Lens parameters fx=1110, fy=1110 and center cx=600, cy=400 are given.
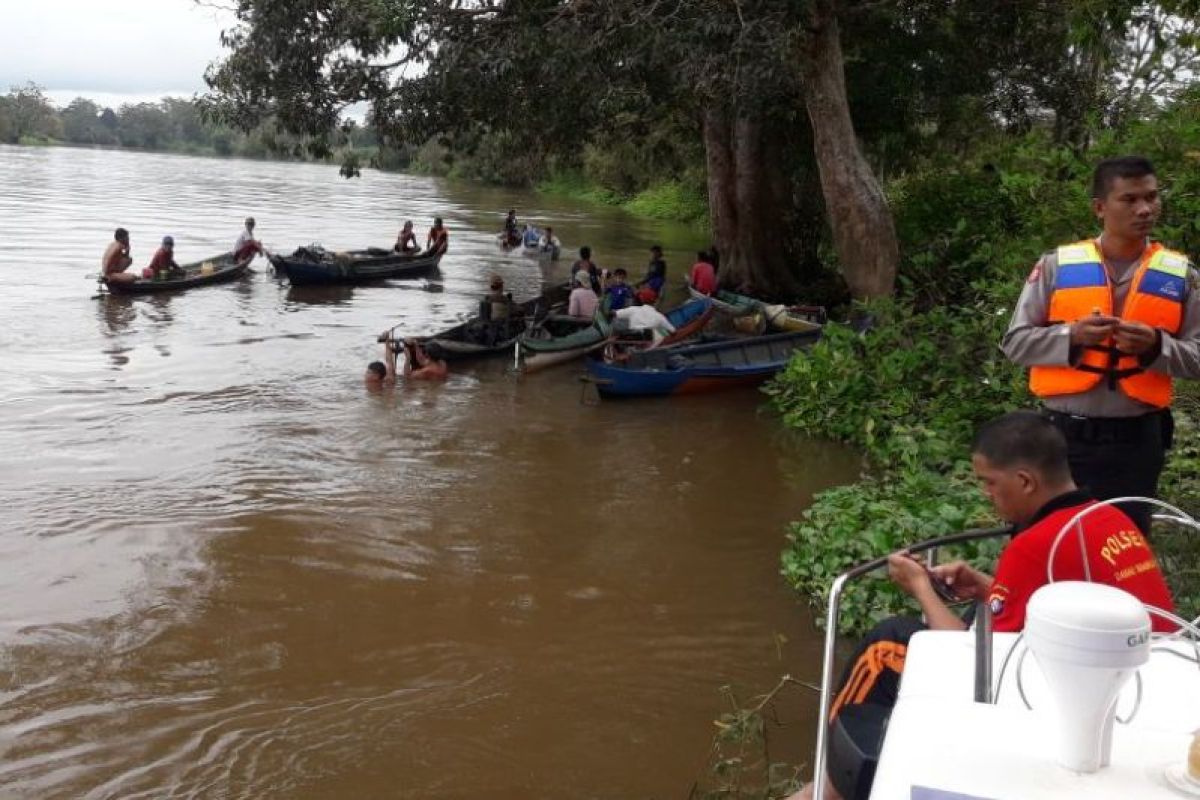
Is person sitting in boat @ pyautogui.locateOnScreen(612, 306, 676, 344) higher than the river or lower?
higher

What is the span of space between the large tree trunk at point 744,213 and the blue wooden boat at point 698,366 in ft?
17.5

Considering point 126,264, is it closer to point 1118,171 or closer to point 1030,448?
point 1118,171

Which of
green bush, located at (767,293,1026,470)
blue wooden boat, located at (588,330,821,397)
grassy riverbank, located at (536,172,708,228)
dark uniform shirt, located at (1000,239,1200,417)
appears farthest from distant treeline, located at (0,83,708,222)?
dark uniform shirt, located at (1000,239,1200,417)

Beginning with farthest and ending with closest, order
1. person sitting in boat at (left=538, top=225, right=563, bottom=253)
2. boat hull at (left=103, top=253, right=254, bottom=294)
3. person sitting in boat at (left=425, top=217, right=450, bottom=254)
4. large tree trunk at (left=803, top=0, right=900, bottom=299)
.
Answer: person sitting in boat at (left=538, top=225, right=563, bottom=253)
person sitting in boat at (left=425, top=217, right=450, bottom=254)
boat hull at (left=103, top=253, right=254, bottom=294)
large tree trunk at (left=803, top=0, right=900, bottom=299)

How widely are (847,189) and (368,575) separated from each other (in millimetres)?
8232

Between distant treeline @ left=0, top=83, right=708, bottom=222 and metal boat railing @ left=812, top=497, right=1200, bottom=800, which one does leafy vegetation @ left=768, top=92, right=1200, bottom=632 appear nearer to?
metal boat railing @ left=812, top=497, right=1200, bottom=800

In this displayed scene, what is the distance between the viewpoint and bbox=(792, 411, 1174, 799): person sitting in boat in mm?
2932

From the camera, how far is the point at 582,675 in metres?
6.34

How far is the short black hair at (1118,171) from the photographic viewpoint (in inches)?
148

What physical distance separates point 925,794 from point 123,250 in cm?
2124

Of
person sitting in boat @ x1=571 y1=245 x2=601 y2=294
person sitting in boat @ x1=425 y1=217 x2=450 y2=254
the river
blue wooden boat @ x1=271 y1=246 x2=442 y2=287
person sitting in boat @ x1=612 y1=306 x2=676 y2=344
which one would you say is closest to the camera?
the river

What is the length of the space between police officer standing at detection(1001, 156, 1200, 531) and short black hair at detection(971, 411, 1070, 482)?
759 mm

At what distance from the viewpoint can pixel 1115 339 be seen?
3.75m

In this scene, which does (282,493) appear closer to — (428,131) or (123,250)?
(428,131)
